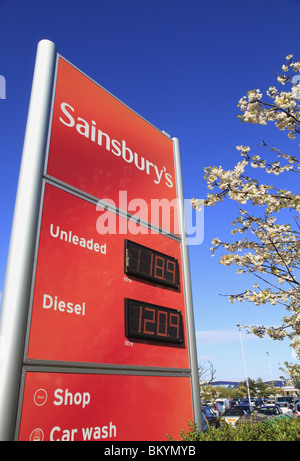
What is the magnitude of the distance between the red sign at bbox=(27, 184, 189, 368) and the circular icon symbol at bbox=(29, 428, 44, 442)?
0.75 metres

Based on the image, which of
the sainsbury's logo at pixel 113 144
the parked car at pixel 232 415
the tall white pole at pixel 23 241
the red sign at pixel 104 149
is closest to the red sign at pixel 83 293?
the tall white pole at pixel 23 241

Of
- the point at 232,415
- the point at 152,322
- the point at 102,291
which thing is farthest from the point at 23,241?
the point at 232,415

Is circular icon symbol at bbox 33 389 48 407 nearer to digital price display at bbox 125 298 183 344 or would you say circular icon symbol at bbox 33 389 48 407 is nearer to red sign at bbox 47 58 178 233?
digital price display at bbox 125 298 183 344

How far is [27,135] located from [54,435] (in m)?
3.90

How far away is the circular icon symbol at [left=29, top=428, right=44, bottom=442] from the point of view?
365 cm

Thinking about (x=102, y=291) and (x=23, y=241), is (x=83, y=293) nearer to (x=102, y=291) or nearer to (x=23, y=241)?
(x=102, y=291)

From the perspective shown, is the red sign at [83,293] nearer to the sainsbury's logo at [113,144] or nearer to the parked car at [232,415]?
the sainsbury's logo at [113,144]

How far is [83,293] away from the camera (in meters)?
4.72

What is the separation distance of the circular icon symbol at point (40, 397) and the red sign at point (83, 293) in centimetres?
36

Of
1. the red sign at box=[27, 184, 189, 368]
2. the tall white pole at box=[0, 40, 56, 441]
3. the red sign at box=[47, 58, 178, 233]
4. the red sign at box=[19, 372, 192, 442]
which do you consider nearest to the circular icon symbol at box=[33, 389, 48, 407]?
the red sign at box=[19, 372, 192, 442]

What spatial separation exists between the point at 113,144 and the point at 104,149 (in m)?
0.34

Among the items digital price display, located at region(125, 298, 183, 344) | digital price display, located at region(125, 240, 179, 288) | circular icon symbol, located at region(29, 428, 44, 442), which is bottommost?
circular icon symbol, located at region(29, 428, 44, 442)
